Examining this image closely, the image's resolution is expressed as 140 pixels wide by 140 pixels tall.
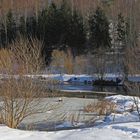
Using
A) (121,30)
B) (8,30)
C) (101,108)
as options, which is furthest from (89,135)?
(8,30)

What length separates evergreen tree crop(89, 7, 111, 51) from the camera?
61.2m

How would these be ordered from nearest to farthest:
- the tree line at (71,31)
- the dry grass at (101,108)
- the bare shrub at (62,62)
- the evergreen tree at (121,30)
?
the dry grass at (101,108) → the bare shrub at (62,62) → the evergreen tree at (121,30) → the tree line at (71,31)

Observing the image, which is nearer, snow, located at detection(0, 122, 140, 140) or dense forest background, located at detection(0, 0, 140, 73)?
snow, located at detection(0, 122, 140, 140)

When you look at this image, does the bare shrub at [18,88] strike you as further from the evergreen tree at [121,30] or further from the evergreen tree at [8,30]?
the evergreen tree at [8,30]

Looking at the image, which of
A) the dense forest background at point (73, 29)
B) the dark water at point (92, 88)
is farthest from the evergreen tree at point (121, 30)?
the dark water at point (92, 88)

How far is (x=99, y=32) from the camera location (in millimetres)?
61469

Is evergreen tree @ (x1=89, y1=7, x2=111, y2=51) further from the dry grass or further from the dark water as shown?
the dry grass

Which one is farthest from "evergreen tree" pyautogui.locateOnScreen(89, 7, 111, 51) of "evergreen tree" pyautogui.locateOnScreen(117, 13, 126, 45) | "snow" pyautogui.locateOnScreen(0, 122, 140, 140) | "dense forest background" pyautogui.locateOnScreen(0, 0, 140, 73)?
"snow" pyautogui.locateOnScreen(0, 122, 140, 140)

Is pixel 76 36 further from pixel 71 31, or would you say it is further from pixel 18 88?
pixel 18 88

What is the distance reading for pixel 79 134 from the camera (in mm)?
9922

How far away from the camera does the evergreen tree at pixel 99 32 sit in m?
61.2

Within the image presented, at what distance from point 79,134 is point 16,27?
191 feet

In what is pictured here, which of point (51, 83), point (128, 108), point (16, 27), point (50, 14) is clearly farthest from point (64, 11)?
point (51, 83)

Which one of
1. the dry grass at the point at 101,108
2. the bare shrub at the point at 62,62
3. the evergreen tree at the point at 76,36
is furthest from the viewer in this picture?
the evergreen tree at the point at 76,36
